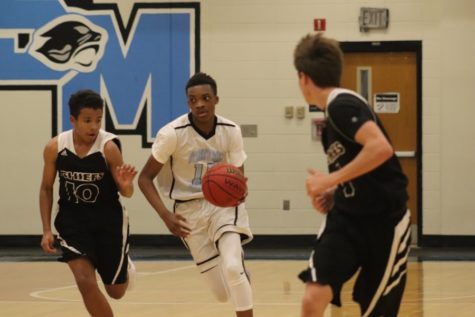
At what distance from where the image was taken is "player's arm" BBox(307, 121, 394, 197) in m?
4.59

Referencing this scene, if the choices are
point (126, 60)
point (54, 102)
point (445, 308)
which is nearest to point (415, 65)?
point (126, 60)

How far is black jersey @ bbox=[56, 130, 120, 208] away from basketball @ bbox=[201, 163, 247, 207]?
66 centimetres

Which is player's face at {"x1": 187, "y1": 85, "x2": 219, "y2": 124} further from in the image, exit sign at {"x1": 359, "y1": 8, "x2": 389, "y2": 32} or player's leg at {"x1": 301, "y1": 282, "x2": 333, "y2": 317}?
exit sign at {"x1": 359, "y1": 8, "x2": 389, "y2": 32}

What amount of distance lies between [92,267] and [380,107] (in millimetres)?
8514

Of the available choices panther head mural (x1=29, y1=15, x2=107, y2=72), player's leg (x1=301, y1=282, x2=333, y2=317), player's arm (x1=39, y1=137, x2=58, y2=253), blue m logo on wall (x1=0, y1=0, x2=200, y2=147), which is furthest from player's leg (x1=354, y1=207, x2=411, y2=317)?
panther head mural (x1=29, y1=15, x2=107, y2=72)

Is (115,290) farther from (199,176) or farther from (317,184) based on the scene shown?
(317,184)

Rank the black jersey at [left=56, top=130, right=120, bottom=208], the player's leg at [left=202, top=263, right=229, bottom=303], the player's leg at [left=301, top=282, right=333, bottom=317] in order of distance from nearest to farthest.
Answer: the player's leg at [left=301, top=282, right=333, bottom=317], the black jersey at [left=56, top=130, right=120, bottom=208], the player's leg at [left=202, top=263, right=229, bottom=303]

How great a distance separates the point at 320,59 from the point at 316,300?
3.74 feet

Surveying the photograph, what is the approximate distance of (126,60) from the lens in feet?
48.8

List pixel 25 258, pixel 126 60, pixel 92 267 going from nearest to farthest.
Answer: pixel 92 267, pixel 25 258, pixel 126 60

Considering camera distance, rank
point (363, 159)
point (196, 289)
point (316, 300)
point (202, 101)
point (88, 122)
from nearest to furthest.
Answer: point (363, 159) → point (316, 300) → point (88, 122) → point (202, 101) → point (196, 289)

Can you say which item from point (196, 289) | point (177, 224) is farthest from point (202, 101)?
point (196, 289)

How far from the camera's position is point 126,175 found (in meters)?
6.57

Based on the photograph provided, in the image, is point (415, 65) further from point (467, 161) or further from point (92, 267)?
point (92, 267)
